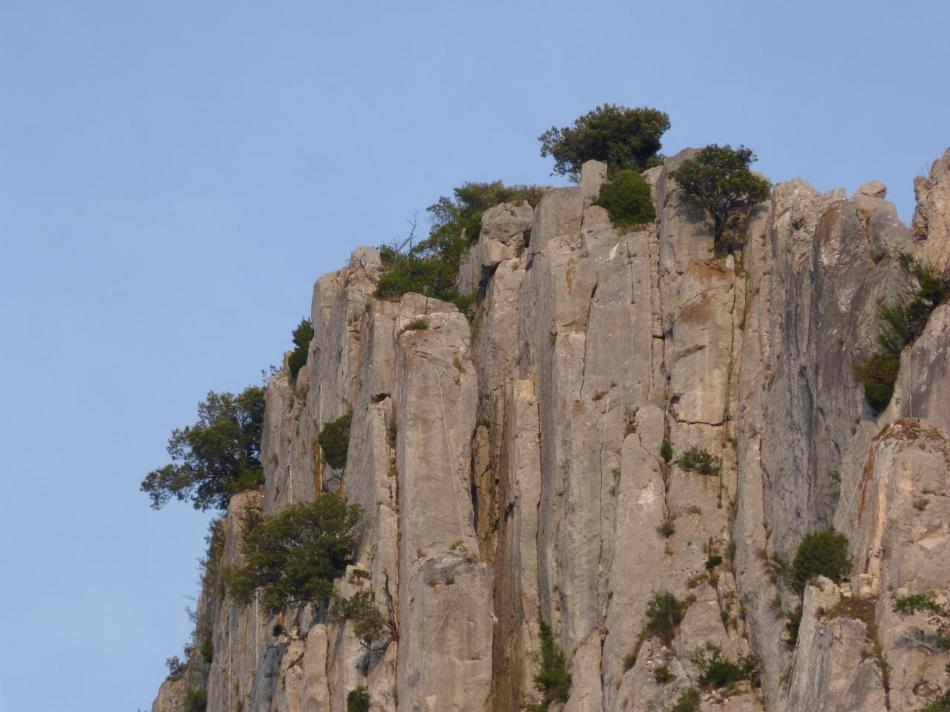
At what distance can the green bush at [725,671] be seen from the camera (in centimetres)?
6962

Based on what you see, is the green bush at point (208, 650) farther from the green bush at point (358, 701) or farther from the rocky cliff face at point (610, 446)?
the green bush at point (358, 701)

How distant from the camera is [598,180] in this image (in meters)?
84.6

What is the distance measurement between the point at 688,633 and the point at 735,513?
15.2 feet

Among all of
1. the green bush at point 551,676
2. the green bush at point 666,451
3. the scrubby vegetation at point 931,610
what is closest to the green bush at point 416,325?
the green bush at point 666,451

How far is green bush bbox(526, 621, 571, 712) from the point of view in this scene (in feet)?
242

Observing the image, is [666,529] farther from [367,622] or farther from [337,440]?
[337,440]

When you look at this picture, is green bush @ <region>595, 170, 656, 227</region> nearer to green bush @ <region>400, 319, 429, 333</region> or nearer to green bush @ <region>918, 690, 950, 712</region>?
green bush @ <region>400, 319, 429, 333</region>

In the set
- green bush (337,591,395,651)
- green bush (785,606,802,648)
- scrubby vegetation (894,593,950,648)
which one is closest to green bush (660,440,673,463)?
green bush (785,606,802,648)

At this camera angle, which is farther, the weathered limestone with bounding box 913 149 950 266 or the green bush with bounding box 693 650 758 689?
the green bush with bounding box 693 650 758 689

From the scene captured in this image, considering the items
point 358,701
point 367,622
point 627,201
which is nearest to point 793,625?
point 367,622

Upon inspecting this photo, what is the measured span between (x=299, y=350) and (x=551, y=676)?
2793cm

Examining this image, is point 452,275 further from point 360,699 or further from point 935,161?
point 935,161

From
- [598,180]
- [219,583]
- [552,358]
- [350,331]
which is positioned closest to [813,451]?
[552,358]

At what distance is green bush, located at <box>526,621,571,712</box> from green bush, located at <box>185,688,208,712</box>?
86.2 ft
